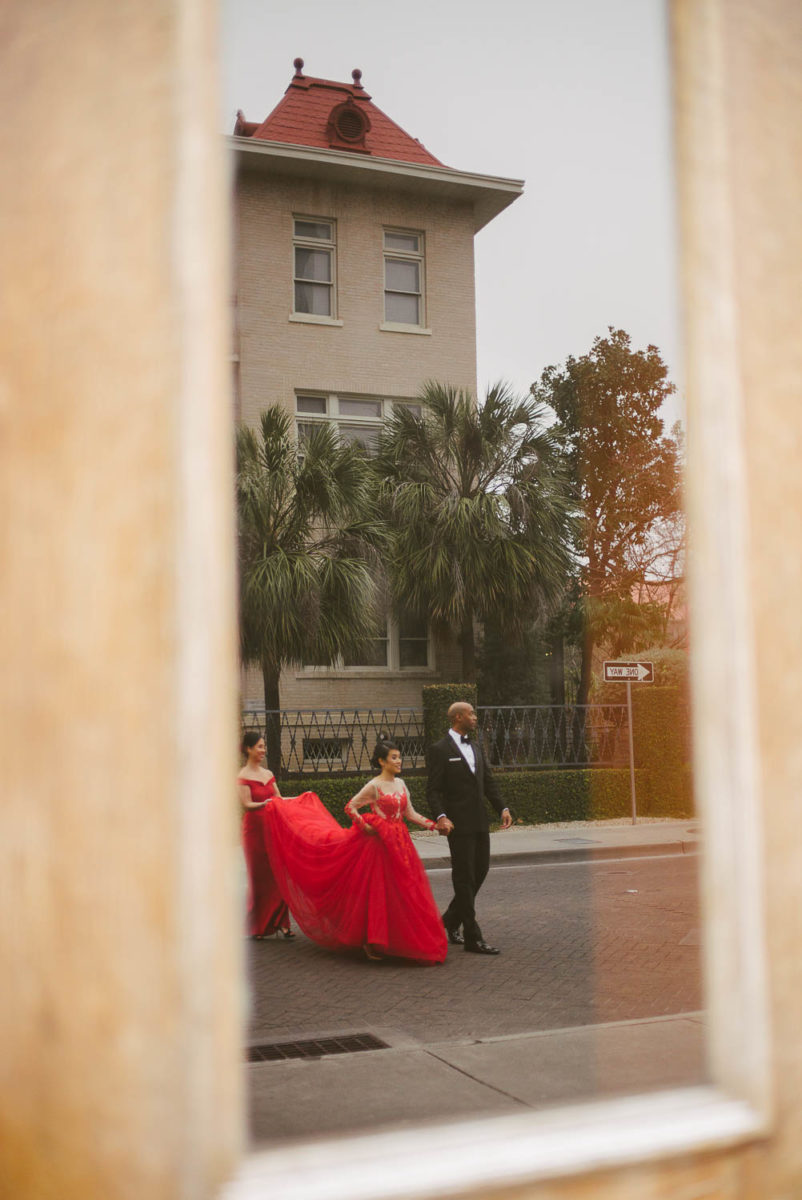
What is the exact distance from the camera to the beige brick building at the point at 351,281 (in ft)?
71.8

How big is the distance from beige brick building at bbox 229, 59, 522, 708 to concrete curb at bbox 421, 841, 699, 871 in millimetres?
7791

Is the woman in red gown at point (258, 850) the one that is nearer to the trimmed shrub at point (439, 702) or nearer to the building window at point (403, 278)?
the trimmed shrub at point (439, 702)

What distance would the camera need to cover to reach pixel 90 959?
8.23ft

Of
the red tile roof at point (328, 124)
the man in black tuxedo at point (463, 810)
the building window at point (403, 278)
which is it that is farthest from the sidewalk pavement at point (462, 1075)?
the red tile roof at point (328, 124)

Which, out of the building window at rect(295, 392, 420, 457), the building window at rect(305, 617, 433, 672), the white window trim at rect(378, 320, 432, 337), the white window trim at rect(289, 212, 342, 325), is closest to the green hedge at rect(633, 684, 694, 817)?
the building window at rect(305, 617, 433, 672)

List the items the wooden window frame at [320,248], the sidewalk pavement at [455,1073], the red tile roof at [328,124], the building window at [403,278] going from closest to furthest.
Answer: the sidewalk pavement at [455,1073]
the wooden window frame at [320,248]
the red tile roof at [328,124]
the building window at [403,278]

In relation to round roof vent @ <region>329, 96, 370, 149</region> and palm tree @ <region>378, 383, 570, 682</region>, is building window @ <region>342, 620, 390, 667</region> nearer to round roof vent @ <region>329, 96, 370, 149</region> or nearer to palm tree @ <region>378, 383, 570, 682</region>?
palm tree @ <region>378, 383, 570, 682</region>

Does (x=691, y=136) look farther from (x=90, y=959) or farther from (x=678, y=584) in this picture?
(x=678, y=584)

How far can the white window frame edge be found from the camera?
8.52 feet

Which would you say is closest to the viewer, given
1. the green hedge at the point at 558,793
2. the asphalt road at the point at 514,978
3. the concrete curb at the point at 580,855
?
the asphalt road at the point at 514,978

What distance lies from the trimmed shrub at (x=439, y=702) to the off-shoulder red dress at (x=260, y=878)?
948cm

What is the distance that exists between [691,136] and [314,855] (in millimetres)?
6713

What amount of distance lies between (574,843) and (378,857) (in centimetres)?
791

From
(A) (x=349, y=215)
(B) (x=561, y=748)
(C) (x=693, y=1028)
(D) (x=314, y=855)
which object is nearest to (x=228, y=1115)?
(C) (x=693, y=1028)
